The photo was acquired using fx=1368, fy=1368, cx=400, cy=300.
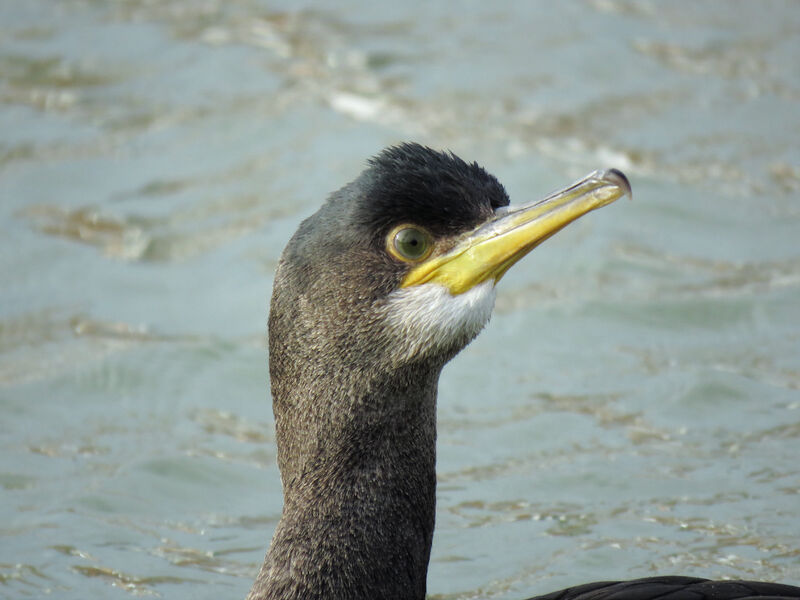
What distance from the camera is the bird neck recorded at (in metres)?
4.53

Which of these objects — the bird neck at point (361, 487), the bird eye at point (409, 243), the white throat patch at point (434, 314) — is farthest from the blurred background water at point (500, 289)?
the bird eye at point (409, 243)

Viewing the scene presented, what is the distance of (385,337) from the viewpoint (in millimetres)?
4469

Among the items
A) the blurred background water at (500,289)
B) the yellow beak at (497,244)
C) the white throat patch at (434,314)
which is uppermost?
the blurred background water at (500,289)

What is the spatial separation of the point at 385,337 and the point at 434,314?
18cm

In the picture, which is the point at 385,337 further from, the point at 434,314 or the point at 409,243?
the point at 409,243

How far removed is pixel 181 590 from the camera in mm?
5973

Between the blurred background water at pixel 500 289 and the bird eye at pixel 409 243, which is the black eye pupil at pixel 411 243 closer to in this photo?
the bird eye at pixel 409 243

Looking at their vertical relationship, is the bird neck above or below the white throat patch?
below

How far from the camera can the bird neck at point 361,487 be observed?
453 cm

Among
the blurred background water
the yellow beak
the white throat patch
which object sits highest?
the blurred background water

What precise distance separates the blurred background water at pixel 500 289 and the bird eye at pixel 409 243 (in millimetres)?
1988

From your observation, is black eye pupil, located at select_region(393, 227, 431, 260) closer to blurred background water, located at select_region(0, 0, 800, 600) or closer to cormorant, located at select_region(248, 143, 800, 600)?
cormorant, located at select_region(248, 143, 800, 600)

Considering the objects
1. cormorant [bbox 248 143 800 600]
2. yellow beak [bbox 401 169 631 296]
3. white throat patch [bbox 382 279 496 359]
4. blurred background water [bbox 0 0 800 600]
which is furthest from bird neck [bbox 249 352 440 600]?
blurred background water [bbox 0 0 800 600]

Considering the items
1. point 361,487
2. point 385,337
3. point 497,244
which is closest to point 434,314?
point 385,337
